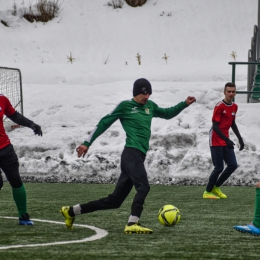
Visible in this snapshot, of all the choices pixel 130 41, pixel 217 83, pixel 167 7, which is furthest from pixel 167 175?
pixel 167 7

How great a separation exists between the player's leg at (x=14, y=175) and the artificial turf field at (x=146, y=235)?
0.15m

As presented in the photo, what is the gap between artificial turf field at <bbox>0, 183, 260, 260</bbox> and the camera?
7.02m

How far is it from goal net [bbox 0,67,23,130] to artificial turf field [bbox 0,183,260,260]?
756cm

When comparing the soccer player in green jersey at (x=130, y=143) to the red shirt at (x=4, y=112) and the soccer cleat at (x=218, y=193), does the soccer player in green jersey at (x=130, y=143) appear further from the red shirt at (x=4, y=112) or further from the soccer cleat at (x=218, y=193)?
the soccer cleat at (x=218, y=193)

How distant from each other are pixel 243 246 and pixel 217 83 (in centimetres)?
1602

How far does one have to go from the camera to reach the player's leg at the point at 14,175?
9.22m

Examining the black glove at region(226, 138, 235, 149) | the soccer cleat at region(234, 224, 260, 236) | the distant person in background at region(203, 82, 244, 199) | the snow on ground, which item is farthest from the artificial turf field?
the snow on ground

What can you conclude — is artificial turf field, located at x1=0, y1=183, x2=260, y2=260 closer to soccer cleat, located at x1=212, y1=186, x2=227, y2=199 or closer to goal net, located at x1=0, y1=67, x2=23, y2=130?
soccer cleat, located at x1=212, y1=186, x2=227, y2=199

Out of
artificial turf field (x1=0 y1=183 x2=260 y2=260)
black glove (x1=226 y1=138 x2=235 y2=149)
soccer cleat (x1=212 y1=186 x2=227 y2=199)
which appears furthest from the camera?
soccer cleat (x1=212 y1=186 x2=227 y2=199)

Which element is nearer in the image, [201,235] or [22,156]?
[201,235]

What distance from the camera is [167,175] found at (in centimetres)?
1611

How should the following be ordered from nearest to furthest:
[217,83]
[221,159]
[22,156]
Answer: [221,159] < [22,156] < [217,83]

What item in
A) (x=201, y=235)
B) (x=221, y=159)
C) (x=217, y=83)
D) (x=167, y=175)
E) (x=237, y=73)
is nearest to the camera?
(x=201, y=235)

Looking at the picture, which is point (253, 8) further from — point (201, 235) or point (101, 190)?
point (201, 235)
